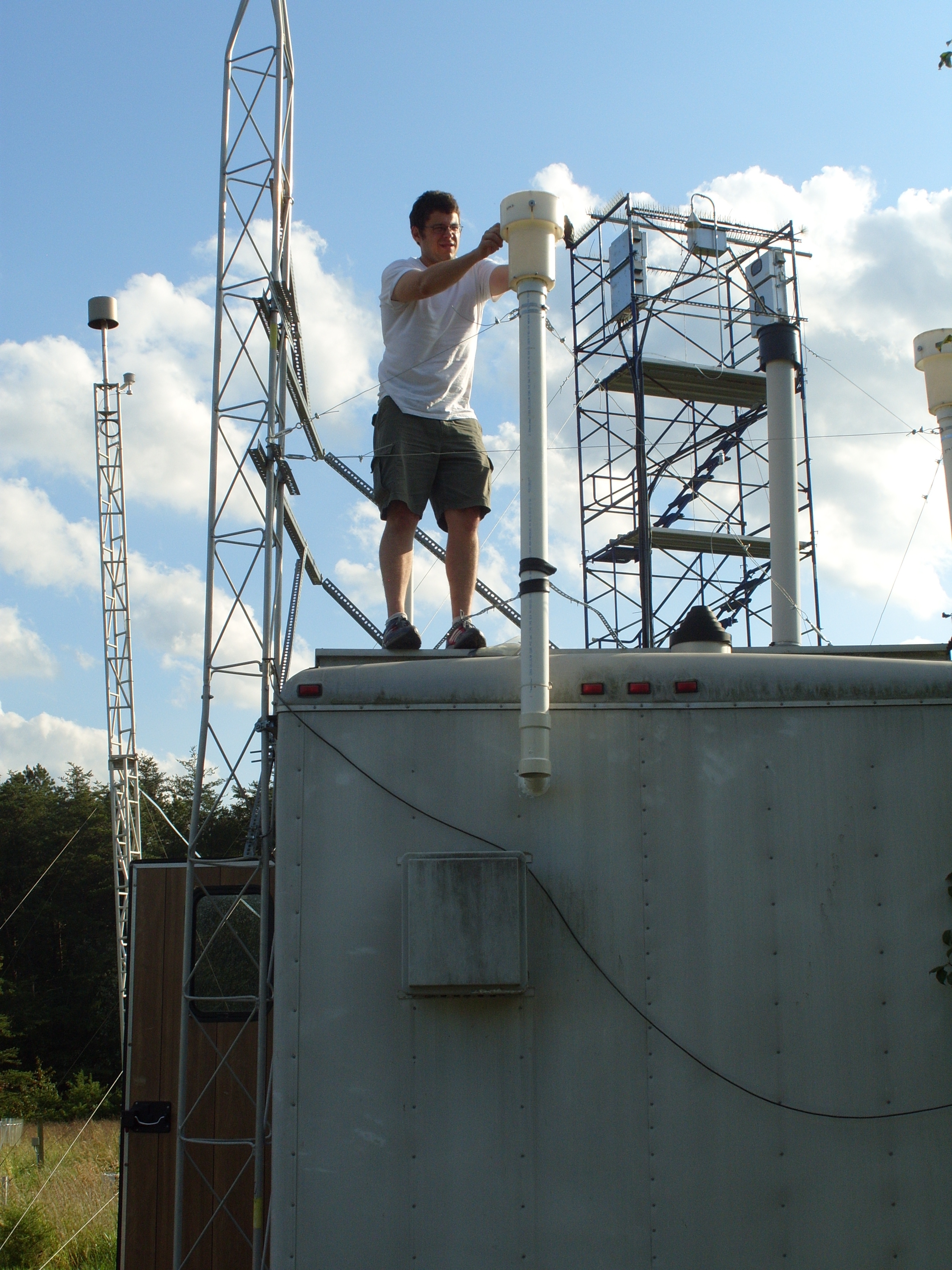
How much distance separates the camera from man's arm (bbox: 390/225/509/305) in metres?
4.21

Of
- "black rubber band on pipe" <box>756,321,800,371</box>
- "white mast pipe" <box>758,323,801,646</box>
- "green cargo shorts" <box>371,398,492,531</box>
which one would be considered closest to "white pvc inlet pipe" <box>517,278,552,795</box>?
"green cargo shorts" <box>371,398,492,531</box>

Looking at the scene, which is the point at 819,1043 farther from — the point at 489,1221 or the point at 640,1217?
the point at 489,1221

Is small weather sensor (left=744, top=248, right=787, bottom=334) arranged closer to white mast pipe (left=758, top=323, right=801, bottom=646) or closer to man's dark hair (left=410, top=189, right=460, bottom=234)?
white mast pipe (left=758, top=323, right=801, bottom=646)

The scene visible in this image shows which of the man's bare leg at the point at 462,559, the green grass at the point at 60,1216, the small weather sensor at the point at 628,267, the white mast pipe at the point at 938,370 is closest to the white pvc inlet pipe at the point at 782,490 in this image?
the white mast pipe at the point at 938,370

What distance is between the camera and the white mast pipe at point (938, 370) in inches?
196

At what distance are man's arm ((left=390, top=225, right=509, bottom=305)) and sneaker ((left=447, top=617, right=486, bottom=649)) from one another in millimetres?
1392

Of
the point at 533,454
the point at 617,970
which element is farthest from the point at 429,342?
the point at 617,970

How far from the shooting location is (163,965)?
7617 mm

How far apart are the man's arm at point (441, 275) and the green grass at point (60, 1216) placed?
32.5ft

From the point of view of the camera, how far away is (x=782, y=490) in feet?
21.5

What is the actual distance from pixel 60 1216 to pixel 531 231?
12159mm

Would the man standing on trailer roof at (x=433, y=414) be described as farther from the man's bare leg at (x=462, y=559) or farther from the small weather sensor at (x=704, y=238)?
the small weather sensor at (x=704, y=238)

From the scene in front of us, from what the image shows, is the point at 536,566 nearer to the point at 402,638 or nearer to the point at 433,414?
the point at 402,638

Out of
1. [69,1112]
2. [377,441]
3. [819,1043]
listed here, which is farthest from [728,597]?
[69,1112]
